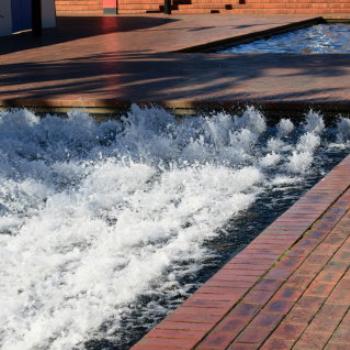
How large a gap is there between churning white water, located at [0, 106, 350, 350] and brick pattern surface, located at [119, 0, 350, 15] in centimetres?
2300

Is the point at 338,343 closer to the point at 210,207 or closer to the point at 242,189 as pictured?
Result: the point at 210,207

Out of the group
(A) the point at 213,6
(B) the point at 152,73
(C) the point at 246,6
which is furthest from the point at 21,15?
(B) the point at 152,73

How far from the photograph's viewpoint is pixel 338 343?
4664 mm

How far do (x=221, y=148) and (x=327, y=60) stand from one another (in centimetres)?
697

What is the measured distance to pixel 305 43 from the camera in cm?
2339

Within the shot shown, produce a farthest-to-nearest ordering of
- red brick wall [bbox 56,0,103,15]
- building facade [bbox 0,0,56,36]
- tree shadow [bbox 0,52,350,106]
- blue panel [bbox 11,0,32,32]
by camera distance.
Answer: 1. red brick wall [bbox 56,0,103,15]
2. blue panel [bbox 11,0,32,32]
3. building facade [bbox 0,0,56,36]
4. tree shadow [bbox 0,52,350,106]

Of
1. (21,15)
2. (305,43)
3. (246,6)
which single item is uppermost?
(21,15)

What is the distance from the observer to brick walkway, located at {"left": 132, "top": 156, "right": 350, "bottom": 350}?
473 centimetres

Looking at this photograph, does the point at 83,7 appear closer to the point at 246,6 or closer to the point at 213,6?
the point at 213,6

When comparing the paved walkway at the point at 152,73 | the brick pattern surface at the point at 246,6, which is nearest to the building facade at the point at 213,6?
the brick pattern surface at the point at 246,6

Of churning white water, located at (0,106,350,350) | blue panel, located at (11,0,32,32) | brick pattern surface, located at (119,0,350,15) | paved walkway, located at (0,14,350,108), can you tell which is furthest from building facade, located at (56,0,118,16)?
churning white water, located at (0,106,350,350)

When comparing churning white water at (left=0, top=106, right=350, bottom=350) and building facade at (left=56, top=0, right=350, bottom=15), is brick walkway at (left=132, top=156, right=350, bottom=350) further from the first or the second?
building facade at (left=56, top=0, right=350, bottom=15)

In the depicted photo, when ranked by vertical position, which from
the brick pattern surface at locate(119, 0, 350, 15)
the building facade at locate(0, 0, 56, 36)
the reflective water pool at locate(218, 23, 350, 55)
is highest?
the building facade at locate(0, 0, 56, 36)

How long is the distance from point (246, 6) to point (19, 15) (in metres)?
11.4
